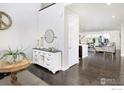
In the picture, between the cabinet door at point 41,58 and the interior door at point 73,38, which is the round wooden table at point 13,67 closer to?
the cabinet door at point 41,58

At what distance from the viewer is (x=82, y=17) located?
1.55 m

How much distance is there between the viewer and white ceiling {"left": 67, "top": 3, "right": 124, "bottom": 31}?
4.58 ft

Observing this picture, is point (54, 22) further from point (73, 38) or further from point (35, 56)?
point (35, 56)

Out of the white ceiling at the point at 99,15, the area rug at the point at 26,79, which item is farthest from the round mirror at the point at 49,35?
the area rug at the point at 26,79

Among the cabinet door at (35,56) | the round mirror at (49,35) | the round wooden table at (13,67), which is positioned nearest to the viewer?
the round wooden table at (13,67)

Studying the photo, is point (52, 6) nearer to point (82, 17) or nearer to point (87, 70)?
point (82, 17)

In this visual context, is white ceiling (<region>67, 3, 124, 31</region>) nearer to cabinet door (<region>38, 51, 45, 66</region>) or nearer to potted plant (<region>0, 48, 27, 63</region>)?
cabinet door (<region>38, 51, 45, 66</region>)

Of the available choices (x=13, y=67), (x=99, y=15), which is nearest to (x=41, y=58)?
(x=13, y=67)

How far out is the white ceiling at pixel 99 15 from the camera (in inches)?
54.9

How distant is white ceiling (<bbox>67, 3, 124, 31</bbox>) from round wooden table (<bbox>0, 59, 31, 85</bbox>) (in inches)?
32.9

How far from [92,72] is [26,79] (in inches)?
31.6

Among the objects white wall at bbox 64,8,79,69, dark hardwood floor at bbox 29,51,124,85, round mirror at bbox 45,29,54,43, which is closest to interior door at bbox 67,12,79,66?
white wall at bbox 64,8,79,69

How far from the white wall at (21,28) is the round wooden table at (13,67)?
0.14 meters

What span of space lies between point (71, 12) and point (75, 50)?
0.50m
